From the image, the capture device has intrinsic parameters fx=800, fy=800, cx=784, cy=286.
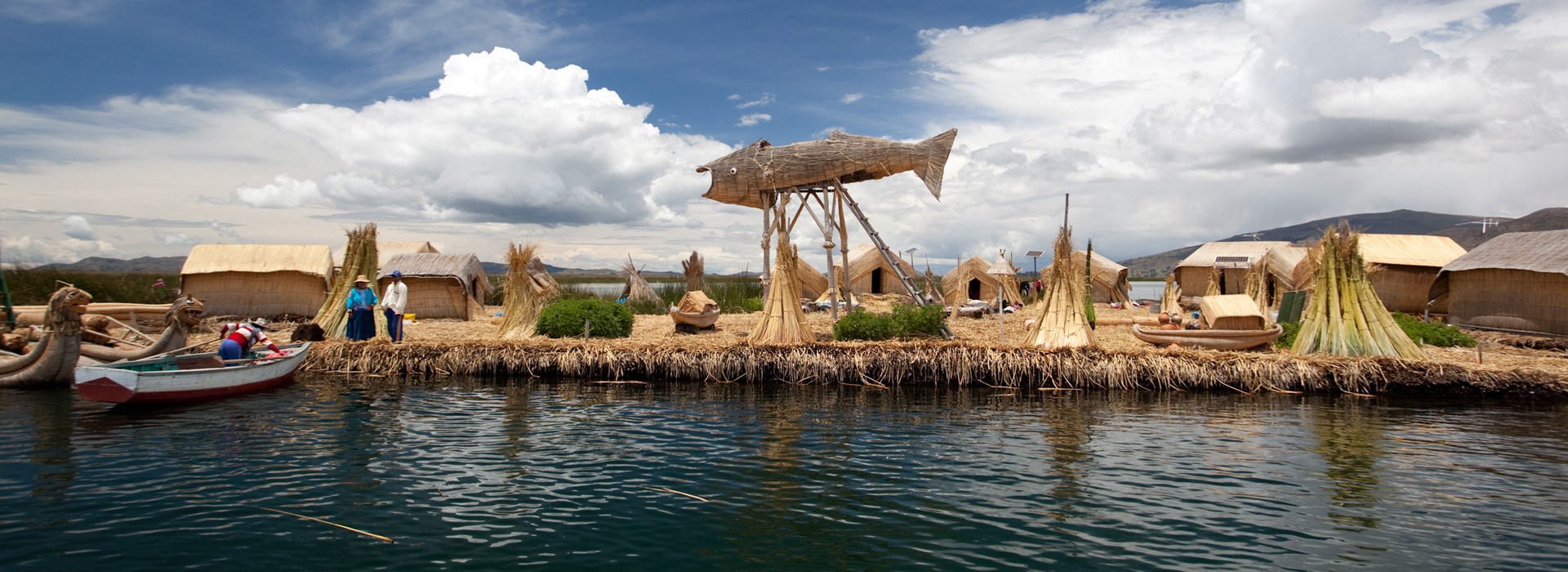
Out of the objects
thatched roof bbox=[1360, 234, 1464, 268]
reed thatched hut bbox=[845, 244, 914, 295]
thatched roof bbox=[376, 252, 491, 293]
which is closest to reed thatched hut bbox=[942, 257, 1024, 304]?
reed thatched hut bbox=[845, 244, 914, 295]

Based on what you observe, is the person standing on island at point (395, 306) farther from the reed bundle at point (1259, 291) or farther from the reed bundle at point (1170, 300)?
the reed bundle at point (1170, 300)

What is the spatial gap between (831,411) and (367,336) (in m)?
9.43

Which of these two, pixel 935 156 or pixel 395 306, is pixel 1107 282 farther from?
pixel 395 306

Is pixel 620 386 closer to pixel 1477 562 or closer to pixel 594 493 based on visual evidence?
pixel 594 493

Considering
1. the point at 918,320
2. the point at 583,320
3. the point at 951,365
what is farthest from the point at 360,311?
the point at 951,365

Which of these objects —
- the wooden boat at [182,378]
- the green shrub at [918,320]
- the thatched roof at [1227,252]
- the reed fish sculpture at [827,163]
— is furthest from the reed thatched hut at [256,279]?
the thatched roof at [1227,252]

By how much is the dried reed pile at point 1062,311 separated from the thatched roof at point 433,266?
14742mm

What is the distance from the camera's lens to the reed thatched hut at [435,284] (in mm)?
21016

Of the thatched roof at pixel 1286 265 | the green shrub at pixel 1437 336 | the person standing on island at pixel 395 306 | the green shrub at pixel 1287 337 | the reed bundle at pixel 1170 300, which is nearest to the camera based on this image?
the person standing on island at pixel 395 306

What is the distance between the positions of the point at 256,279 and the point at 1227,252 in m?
32.5

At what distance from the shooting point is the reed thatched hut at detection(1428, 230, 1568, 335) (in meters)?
16.5

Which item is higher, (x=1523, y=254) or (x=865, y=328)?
(x=1523, y=254)

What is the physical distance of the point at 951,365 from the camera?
1325 cm

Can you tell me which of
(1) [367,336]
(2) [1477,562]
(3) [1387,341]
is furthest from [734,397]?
(3) [1387,341]
